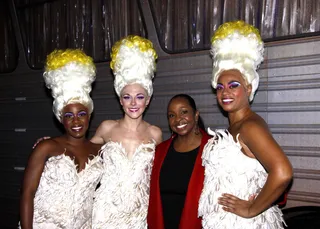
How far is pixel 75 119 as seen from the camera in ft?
10.2

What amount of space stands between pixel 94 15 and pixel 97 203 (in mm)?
2523

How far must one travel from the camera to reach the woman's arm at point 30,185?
290cm

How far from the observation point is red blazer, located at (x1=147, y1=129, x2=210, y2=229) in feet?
9.37

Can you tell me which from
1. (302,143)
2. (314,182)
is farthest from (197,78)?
(314,182)

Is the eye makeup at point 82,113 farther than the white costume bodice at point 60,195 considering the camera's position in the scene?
Yes

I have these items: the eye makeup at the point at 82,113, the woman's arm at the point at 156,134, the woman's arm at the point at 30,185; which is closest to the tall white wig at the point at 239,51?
the woman's arm at the point at 156,134

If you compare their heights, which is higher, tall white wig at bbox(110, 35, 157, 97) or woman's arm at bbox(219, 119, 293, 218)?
tall white wig at bbox(110, 35, 157, 97)

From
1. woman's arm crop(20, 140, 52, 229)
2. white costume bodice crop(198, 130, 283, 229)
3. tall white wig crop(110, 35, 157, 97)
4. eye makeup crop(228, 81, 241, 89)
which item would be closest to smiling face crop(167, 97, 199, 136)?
white costume bodice crop(198, 130, 283, 229)

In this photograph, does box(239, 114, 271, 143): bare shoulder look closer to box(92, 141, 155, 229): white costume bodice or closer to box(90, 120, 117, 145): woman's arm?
box(92, 141, 155, 229): white costume bodice

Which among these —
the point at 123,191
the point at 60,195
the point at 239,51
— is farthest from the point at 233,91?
the point at 60,195

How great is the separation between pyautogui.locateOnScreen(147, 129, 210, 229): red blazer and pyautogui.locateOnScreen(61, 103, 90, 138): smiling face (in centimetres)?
69

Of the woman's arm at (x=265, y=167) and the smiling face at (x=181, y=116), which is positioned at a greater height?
the smiling face at (x=181, y=116)

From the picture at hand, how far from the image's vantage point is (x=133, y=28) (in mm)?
4344

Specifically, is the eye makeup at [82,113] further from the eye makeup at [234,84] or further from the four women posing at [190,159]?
the eye makeup at [234,84]
